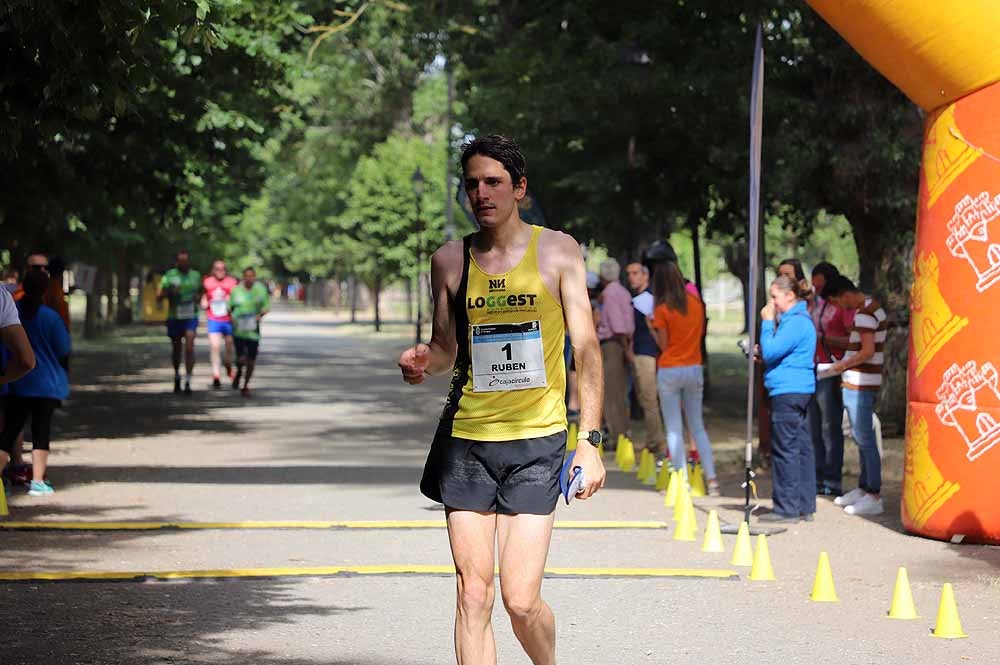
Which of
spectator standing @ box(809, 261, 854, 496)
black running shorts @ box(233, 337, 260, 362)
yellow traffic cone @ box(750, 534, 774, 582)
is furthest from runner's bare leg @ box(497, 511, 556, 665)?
black running shorts @ box(233, 337, 260, 362)

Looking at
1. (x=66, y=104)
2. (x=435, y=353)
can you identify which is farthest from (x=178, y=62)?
(x=435, y=353)

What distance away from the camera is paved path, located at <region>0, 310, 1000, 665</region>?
737cm

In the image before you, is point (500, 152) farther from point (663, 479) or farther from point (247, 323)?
point (247, 323)

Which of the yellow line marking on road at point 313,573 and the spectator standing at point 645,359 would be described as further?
the spectator standing at point 645,359

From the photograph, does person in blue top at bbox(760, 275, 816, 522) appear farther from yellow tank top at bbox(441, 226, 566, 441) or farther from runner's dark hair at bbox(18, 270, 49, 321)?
yellow tank top at bbox(441, 226, 566, 441)

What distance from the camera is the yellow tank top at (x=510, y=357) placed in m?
5.63

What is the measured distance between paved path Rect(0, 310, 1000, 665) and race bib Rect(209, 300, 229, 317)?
8.50m

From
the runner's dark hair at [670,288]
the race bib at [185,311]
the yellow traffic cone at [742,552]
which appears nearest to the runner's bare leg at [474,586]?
the yellow traffic cone at [742,552]

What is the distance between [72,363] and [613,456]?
20228mm

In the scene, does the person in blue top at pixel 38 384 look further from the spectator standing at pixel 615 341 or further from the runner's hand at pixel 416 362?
the runner's hand at pixel 416 362

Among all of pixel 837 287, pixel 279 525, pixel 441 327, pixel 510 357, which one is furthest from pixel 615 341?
pixel 510 357

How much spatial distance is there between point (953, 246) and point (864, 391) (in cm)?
216

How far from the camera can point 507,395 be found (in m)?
5.65

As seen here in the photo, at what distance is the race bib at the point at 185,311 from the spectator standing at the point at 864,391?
13.7 metres
